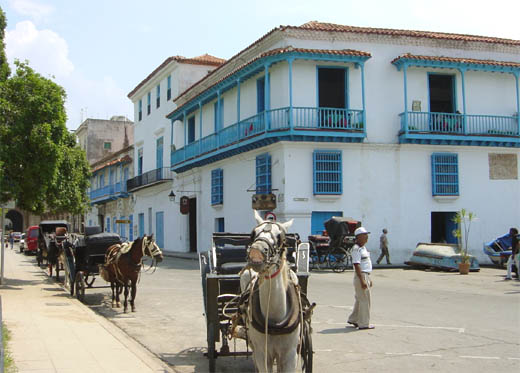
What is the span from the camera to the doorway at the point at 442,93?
24.0m

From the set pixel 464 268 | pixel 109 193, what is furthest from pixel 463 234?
pixel 109 193

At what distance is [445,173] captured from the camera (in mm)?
23156

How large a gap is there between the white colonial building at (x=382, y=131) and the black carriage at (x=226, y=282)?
46.9 feet

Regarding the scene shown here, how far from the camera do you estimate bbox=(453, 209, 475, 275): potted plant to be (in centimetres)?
1908

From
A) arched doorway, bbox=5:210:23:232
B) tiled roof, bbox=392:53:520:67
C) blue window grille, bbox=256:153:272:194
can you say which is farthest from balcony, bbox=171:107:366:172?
arched doorway, bbox=5:210:23:232

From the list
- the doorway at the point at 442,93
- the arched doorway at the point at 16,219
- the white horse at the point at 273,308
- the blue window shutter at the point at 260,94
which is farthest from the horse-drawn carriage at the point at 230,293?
the arched doorway at the point at 16,219

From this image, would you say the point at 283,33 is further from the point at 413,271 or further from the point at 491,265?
the point at 491,265

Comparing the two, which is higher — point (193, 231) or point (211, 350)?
point (193, 231)

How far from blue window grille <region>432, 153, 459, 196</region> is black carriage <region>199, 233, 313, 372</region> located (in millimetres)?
17173

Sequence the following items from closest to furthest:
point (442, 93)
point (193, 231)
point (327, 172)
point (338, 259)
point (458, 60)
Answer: point (338, 259) < point (327, 172) < point (458, 60) < point (442, 93) < point (193, 231)

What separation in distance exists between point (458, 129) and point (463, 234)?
4.39 metres

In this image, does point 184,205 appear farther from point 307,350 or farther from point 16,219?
point 16,219

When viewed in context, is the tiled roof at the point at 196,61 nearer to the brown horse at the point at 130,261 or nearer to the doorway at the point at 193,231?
the doorway at the point at 193,231

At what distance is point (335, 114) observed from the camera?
22.1m
